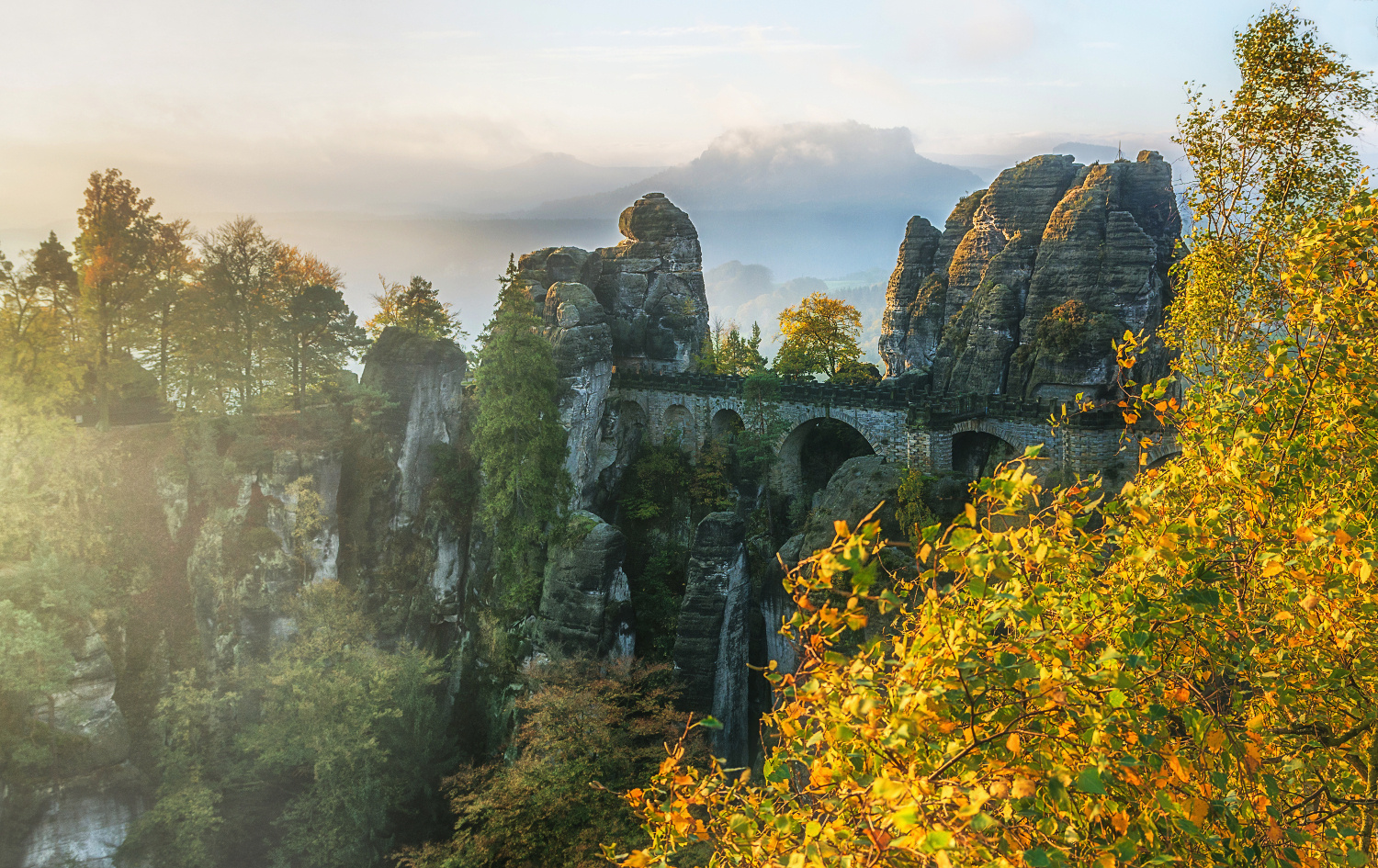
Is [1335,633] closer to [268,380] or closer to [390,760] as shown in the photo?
[390,760]

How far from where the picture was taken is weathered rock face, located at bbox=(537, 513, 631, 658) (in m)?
22.4

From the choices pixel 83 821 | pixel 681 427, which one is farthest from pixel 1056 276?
pixel 83 821

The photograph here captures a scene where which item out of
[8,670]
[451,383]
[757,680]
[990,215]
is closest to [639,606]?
[757,680]

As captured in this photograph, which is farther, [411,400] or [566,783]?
[411,400]

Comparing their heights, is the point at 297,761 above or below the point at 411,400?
below

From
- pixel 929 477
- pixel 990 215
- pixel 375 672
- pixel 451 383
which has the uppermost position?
pixel 990 215

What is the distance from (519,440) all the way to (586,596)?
583cm

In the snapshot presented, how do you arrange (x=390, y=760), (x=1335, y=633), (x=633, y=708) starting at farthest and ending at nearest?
(x=390, y=760)
(x=633, y=708)
(x=1335, y=633)

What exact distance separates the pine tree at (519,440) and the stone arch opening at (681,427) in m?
8.15

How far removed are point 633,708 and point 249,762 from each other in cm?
1236

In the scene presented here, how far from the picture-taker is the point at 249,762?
20922mm

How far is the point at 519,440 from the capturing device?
24078mm

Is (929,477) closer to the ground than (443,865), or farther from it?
farther from it

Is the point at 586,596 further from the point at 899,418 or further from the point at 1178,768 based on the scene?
the point at 1178,768
